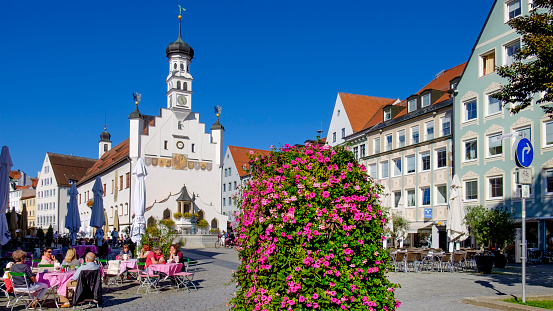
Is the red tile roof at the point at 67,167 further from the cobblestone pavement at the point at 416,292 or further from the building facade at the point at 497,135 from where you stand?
the cobblestone pavement at the point at 416,292

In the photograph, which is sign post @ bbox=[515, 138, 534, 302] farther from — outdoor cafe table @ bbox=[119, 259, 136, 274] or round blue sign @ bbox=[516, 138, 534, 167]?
outdoor cafe table @ bbox=[119, 259, 136, 274]

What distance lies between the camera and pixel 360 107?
163ft

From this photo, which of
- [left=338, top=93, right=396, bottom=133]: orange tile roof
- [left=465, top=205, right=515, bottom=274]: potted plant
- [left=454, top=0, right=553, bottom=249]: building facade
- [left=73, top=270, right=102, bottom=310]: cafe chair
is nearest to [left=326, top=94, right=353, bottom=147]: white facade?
[left=338, top=93, right=396, bottom=133]: orange tile roof

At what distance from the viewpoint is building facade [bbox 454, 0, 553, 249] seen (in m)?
27.5

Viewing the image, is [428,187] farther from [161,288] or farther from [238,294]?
[238,294]

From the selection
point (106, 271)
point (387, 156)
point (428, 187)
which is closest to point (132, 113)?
point (387, 156)

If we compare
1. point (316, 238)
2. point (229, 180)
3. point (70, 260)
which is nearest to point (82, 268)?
point (70, 260)

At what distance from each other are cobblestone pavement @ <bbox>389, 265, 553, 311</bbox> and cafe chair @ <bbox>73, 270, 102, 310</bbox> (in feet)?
20.8

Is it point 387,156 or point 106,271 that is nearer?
point 106,271

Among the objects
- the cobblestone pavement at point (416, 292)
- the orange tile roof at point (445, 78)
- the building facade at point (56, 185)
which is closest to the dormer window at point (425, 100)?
the orange tile roof at point (445, 78)

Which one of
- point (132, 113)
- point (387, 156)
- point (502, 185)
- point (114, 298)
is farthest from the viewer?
point (132, 113)

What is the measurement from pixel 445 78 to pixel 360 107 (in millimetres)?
10206

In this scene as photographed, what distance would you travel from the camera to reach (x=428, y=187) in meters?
36.5

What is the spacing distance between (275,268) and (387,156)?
119 feet
